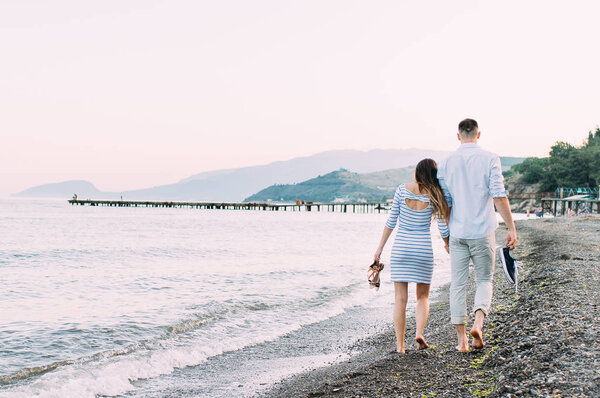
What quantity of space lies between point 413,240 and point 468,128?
1.19 metres

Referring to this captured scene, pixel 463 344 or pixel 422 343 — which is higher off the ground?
pixel 463 344

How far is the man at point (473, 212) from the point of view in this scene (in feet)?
14.7

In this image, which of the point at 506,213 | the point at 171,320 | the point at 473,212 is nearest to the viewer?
A: the point at 506,213

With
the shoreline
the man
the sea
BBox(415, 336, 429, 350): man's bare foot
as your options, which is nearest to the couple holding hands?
the man

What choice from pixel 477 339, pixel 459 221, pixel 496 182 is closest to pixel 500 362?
pixel 477 339

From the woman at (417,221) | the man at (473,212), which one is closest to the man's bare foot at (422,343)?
the man at (473,212)

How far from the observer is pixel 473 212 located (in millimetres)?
4527

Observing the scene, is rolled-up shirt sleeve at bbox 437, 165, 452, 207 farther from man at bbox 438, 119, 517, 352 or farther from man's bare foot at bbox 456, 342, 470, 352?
man's bare foot at bbox 456, 342, 470, 352

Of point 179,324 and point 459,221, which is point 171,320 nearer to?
point 179,324

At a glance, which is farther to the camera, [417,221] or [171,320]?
[171,320]

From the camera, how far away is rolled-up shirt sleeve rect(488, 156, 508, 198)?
14.4ft

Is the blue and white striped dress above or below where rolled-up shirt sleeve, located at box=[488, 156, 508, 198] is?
below

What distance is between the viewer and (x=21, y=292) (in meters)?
13.0

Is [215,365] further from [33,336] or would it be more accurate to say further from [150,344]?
[33,336]
